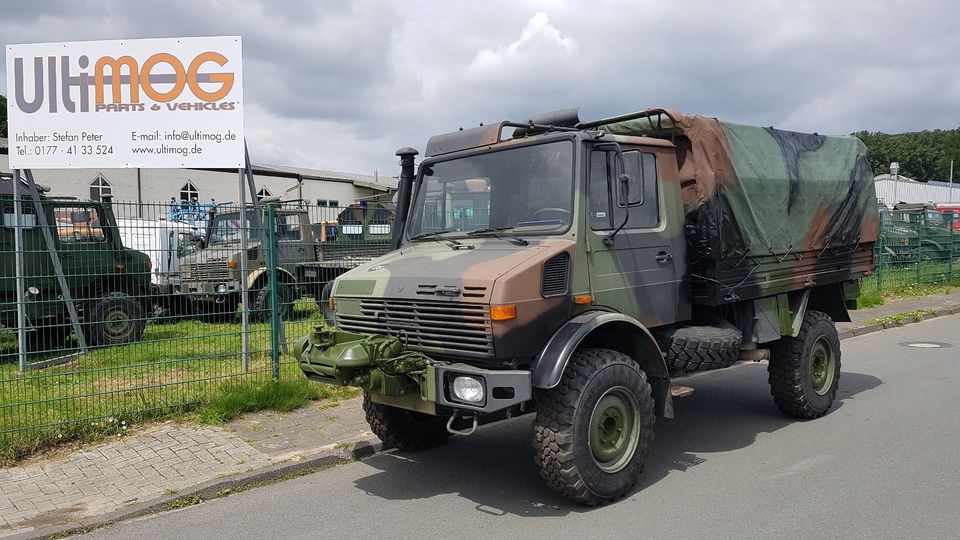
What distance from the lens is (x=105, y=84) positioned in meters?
7.34

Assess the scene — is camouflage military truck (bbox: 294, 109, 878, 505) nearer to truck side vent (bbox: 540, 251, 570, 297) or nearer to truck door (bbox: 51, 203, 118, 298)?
truck side vent (bbox: 540, 251, 570, 297)

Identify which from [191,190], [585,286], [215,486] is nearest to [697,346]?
[585,286]

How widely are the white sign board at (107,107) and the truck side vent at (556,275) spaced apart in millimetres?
4313

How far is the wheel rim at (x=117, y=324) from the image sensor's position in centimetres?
630

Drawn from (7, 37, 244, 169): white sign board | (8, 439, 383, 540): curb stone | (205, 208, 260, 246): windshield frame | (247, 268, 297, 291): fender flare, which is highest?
(7, 37, 244, 169): white sign board

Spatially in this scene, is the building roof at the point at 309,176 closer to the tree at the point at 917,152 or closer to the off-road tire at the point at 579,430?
the off-road tire at the point at 579,430

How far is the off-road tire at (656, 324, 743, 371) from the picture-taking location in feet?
17.5

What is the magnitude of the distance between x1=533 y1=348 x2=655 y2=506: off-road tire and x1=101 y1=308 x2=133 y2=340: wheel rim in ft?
13.0

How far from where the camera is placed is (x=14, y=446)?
5660mm

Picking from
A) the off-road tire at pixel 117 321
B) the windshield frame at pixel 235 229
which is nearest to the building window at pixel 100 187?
the windshield frame at pixel 235 229

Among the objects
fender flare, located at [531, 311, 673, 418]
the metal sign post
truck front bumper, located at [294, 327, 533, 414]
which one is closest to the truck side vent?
fender flare, located at [531, 311, 673, 418]

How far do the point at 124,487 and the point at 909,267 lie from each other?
1800cm

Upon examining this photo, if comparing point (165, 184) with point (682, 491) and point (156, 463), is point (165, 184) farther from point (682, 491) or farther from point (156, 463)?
point (682, 491)

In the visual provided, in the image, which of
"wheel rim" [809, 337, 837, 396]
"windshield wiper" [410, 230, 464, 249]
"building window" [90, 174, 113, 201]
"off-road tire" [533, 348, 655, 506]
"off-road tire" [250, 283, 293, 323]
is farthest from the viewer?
"building window" [90, 174, 113, 201]
